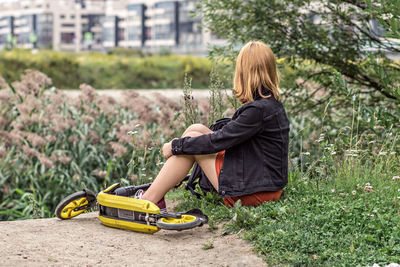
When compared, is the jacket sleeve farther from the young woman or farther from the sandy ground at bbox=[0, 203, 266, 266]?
the sandy ground at bbox=[0, 203, 266, 266]

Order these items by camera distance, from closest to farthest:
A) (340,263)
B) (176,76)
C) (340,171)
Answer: (340,263) → (340,171) → (176,76)

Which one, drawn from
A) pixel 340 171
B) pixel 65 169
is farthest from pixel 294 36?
pixel 65 169

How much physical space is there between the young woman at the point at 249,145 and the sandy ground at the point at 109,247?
38 centimetres

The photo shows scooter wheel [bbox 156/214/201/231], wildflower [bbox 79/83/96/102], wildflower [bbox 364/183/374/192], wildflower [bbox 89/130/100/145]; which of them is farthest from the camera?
wildflower [bbox 79/83/96/102]

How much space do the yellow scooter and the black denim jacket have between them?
14.1 inches

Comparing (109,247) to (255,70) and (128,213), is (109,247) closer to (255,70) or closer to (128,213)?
(128,213)

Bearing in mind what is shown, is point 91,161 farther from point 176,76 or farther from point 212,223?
point 176,76

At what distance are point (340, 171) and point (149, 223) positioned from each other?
67.8 inches

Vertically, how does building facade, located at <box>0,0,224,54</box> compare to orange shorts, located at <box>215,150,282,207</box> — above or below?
above

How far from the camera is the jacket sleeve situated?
11.8 ft

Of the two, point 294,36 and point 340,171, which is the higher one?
point 294,36

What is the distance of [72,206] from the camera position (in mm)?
3980

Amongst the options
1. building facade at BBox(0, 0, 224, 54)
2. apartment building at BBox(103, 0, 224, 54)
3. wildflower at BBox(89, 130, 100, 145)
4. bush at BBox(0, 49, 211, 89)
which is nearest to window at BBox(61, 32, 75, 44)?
building facade at BBox(0, 0, 224, 54)

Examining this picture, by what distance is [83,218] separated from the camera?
4.12m
